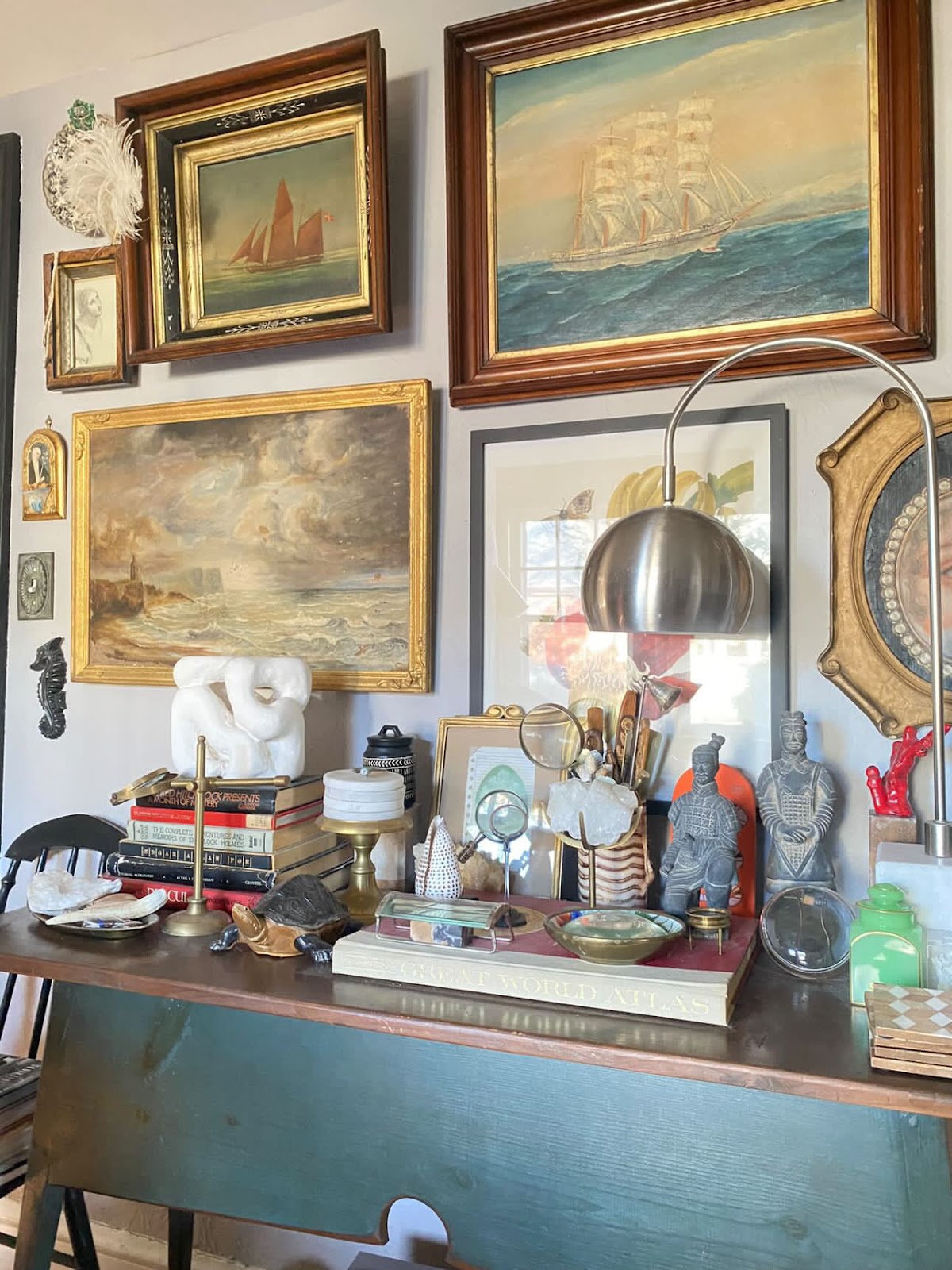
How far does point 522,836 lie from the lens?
5.22 feet

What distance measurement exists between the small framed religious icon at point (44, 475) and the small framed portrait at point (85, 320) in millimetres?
121

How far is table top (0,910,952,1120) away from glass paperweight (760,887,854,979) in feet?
0.08

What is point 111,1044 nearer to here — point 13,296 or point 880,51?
point 13,296

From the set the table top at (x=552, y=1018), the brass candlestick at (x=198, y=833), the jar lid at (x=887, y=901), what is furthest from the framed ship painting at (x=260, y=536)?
the jar lid at (x=887, y=901)

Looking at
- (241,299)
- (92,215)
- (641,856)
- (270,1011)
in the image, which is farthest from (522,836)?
(92,215)

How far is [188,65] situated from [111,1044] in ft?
6.16

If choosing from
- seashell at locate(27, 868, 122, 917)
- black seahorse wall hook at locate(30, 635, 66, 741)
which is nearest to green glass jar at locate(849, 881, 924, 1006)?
seashell at locate(27, 868, 122, 917)

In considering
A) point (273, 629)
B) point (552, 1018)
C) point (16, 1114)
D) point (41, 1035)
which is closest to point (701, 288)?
point (273, 629)

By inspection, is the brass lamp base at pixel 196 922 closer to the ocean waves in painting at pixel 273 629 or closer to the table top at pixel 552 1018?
the table top at pixel 552 1018

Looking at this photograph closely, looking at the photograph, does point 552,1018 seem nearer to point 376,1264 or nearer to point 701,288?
point 376,1264

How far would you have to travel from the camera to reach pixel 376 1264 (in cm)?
142

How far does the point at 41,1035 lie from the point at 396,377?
62.5 inches

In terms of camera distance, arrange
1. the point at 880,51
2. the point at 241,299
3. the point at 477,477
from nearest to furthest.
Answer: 1. the point at 880,51
2. the point at 477,477
3. the point at 241,299

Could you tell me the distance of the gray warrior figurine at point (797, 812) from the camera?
1.41 meters
